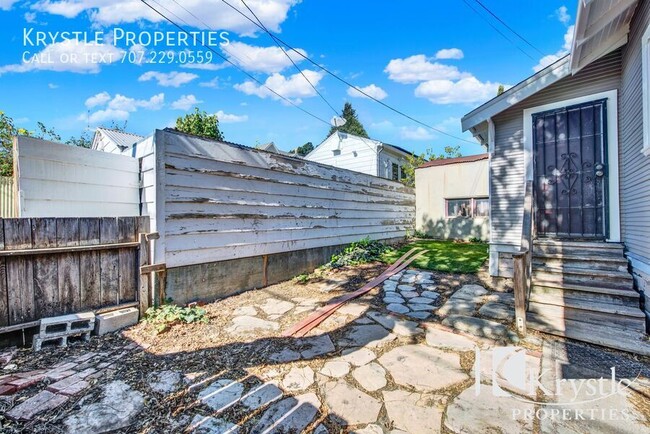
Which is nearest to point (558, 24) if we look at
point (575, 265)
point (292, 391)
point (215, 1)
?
point (575, 265)

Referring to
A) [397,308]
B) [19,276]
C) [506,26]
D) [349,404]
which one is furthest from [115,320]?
[506,26]

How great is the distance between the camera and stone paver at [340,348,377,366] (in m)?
2.62

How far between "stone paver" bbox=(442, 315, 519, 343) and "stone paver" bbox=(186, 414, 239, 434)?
8.51 ft

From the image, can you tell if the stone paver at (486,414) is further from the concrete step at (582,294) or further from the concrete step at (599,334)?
the concrete step at (582,294)

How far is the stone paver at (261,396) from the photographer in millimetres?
2020

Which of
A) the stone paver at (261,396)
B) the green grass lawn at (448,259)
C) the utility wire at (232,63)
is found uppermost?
the utility wire at (232,63)

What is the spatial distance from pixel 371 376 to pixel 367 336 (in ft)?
2.51

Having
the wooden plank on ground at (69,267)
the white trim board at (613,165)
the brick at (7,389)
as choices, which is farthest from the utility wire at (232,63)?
the white trim board at (613,165)

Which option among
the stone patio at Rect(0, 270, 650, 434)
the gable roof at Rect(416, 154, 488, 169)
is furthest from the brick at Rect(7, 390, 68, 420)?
the gable roof at Rect(416, 154, 488, 169)

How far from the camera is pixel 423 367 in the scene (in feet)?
8.19

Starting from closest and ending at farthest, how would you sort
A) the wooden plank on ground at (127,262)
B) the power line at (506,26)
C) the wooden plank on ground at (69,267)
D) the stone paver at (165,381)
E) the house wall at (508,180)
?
the stone paver at (165,381)
the wooden plank on ground at (69,267)
the wooden plank on ground at (127,262)
the house wall at (508,180)
the power line at (506,26)

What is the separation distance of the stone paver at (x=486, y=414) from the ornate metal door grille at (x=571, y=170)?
12.2ft

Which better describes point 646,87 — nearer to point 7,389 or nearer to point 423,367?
point 423,367

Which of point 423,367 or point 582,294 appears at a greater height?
point 582,294
